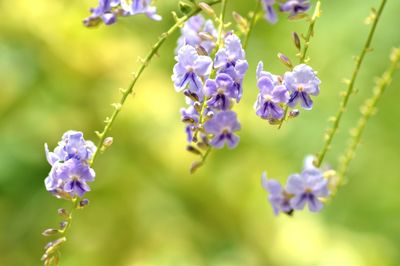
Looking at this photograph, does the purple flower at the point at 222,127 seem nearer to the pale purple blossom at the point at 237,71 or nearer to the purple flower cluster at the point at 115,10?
the pale purple blossom at the point at 237,71

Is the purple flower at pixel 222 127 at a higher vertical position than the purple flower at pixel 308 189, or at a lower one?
lower

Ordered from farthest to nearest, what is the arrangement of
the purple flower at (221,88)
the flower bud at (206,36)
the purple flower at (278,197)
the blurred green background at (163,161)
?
the blurred green background at (163,161), the purple flower at (278,197), the flower bud at (206,36), the purple flower at (221,88)

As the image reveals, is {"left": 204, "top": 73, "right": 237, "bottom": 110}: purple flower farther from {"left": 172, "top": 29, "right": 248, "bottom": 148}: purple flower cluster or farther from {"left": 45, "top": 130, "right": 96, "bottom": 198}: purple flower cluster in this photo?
{"left": 45, "top": 130, "right": 96, "bottom": 198}: purple flower cluster

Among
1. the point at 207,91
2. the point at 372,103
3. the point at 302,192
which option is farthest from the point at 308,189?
the point at 207,91

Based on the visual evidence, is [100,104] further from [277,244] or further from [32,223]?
[277,244]

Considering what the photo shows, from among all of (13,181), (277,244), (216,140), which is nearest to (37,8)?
(13,181)

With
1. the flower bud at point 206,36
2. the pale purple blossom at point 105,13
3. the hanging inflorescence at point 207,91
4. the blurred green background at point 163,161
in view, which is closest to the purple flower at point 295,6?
the hanging inflorescence at point 207,91
